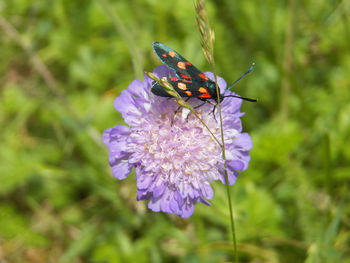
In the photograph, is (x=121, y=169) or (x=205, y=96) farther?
(x=121, y=169)

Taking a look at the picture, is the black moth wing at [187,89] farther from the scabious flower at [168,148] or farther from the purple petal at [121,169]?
the purple petal at [121,169]

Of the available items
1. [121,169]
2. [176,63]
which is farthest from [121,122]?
[176,63]

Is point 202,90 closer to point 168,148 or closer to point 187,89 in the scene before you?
point 187,89

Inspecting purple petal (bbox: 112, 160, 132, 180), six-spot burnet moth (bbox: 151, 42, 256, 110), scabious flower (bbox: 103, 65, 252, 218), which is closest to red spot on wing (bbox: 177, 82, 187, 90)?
six-spot burnet moth (bbox: 151, 42, 256, 110)

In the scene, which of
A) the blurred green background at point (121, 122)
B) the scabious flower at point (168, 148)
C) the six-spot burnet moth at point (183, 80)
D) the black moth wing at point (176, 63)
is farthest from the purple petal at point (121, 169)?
the blurred green background at point (121, 122)

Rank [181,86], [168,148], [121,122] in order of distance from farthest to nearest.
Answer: [121,122]
[168,148]
[181,86]

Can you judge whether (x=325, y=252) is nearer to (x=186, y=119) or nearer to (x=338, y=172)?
(x=338, y=172)

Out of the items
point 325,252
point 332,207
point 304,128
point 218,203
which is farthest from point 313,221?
point 304,128

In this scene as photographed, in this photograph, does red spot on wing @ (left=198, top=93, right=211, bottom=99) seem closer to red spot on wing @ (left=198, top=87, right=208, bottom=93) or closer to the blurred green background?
red spot on wing @ (left=198, top=87, right=208, bottom=93)
